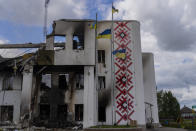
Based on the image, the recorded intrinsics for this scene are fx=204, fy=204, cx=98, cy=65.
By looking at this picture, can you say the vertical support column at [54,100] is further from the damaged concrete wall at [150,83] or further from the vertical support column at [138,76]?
the damaged concrete wall at [150,83]

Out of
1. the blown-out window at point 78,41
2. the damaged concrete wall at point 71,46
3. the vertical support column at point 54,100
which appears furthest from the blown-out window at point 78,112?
the blown-out window at point 78,41

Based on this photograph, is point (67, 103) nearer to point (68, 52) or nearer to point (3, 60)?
point (68, 52)

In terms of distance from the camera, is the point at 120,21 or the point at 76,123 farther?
the point at 120,21

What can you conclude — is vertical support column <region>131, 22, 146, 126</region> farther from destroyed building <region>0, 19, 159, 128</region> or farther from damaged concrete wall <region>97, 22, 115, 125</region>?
damaged concrete wall <region>97, 22, 115, 125</region>

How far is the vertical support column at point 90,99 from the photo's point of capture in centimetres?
1984

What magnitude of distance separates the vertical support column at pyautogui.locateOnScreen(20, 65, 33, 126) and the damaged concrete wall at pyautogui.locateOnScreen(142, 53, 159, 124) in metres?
15.8

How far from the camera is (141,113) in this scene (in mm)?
22234

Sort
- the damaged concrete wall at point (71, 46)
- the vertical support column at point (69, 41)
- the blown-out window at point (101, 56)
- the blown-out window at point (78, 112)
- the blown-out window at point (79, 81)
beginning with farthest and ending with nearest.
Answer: the blown-out window at point (101, 56), the blown-out window at point (79, 81), the blown-out window at point (78, 112), the vertical support column at point (69, 41), the damaged concrete wall at point (71, 46)

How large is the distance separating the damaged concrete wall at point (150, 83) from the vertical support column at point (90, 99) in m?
10.3

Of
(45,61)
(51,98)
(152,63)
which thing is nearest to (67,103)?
(51,98)

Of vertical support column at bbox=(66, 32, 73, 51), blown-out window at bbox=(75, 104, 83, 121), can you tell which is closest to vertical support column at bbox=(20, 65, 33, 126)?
vertical support column at bbox=(66, 32, 73, 51)

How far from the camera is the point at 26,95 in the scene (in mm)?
20422

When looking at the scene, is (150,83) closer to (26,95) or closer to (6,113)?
(26,95)

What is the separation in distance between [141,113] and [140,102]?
1.18 meters
